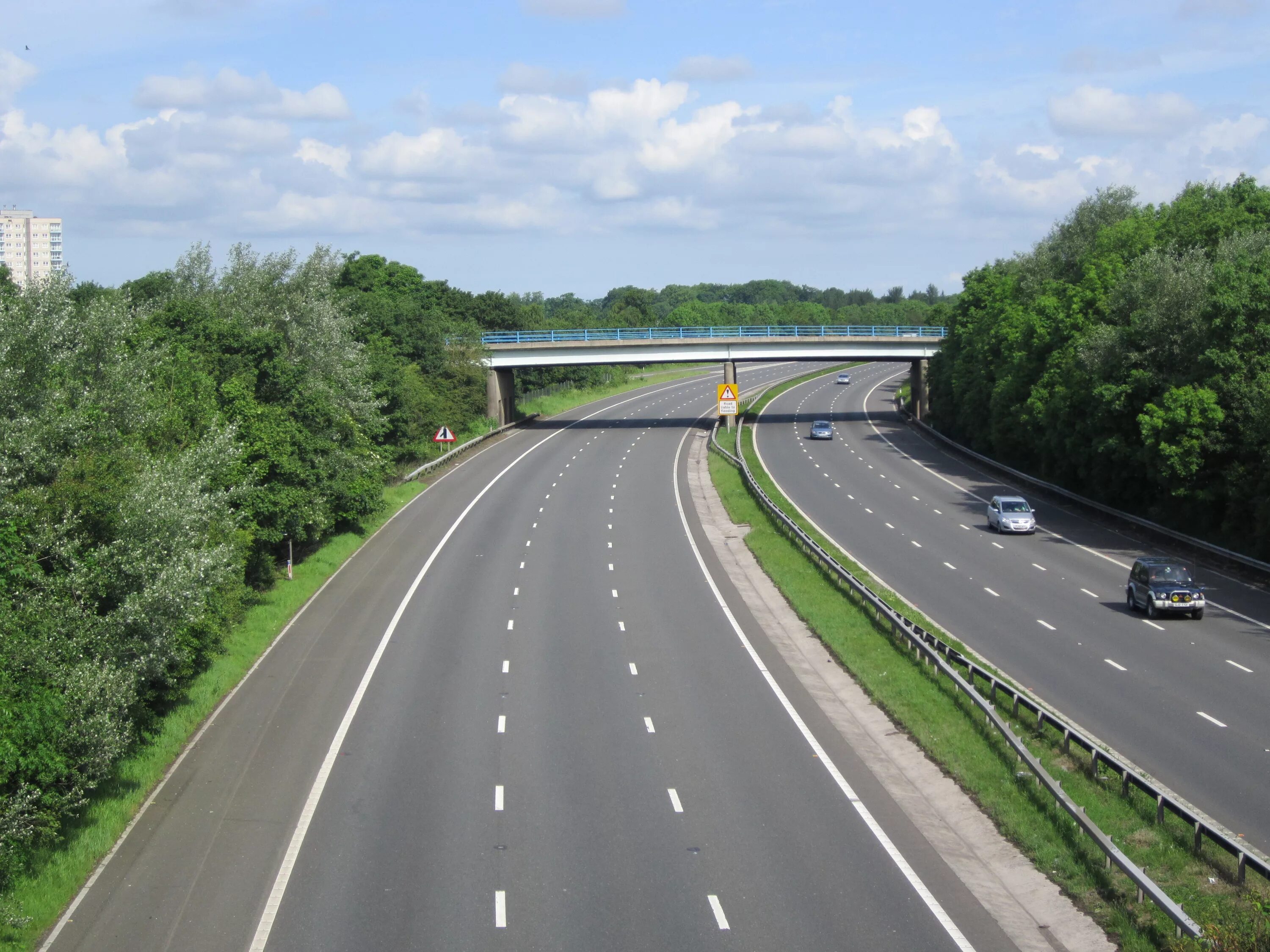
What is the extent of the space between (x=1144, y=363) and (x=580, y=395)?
75.3 metres

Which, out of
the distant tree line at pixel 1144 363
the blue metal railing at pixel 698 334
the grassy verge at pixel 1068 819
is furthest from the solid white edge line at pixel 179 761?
the blue metal railing at pixel 698 334

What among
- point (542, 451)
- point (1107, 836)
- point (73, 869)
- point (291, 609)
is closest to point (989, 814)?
point (1107, 836)

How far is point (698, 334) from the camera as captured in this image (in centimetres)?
9462

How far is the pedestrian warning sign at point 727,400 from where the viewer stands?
266 ft

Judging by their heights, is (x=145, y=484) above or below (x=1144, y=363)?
below

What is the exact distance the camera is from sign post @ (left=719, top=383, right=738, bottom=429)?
81000 mm

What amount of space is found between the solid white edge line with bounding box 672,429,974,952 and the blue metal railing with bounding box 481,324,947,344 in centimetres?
5101

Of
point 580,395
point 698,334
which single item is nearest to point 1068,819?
point 698,334

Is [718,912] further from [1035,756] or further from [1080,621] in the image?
[1080,621]

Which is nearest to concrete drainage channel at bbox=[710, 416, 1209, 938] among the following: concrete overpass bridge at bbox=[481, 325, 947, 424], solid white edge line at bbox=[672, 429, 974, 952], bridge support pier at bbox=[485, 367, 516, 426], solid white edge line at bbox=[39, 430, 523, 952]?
solid white edge line at bbox=[672, 429, 974, 952]

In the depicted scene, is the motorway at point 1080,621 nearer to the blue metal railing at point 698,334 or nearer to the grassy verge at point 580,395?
the blue metal railing at point 698,334

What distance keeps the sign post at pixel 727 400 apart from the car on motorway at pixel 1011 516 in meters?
33.6

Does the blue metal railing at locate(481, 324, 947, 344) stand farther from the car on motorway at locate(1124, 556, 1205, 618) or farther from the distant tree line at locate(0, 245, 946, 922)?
the car on motorway at locate(1124, 556, 1205, 618)

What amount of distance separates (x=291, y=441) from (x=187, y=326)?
6.27m
